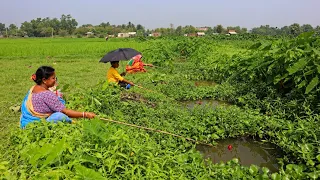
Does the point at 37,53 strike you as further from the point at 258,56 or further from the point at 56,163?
the point at 56,163

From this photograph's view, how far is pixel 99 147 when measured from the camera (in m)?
3.08

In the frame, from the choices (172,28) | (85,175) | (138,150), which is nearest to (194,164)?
(138,150)

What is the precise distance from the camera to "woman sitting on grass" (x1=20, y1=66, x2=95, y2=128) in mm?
4273

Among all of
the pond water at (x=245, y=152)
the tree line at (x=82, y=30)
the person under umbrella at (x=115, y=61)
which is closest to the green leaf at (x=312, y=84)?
the pond water at (x=245, y=152)

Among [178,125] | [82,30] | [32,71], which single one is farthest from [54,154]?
[82,30]

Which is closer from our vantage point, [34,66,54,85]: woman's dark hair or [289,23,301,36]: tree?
[34,66,54,85]: woman's dark hair

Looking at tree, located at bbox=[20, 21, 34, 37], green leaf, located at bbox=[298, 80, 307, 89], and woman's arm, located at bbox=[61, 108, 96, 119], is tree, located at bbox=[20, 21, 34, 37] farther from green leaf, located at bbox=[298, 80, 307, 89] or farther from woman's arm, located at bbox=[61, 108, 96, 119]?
green leaf, located at bbox=[298, 80, 307, 89]

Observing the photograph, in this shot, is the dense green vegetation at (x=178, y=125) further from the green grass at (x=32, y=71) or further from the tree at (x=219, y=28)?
the tree at (x=219, y=28)

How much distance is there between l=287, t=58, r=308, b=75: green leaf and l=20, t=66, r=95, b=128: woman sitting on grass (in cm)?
421

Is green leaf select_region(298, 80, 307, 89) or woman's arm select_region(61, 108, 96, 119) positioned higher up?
green leaf select_region(298, 80, 307, 89)

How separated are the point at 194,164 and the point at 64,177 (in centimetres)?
154

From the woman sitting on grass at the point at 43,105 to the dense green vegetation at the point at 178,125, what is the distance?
0.32m

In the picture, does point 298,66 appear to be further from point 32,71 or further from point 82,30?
point 82,30

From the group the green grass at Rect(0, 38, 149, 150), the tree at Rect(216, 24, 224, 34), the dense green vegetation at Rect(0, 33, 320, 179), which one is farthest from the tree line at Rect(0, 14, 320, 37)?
the dense green vegetation at Rect(0, 33, 320, 179)
